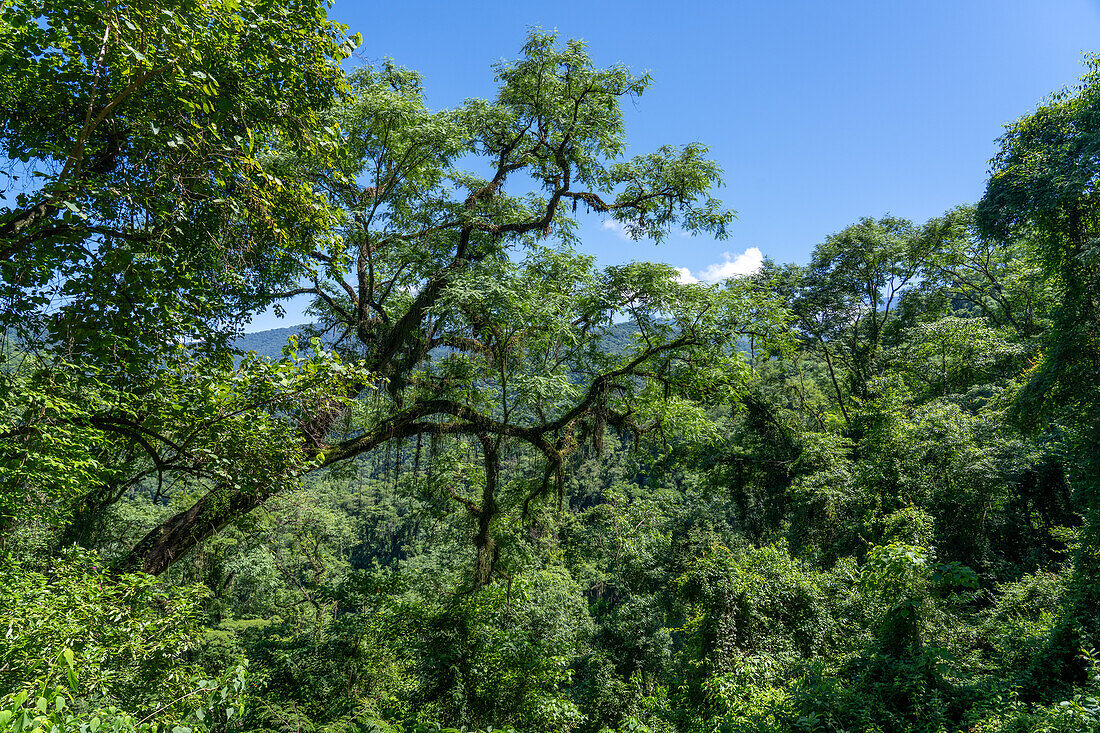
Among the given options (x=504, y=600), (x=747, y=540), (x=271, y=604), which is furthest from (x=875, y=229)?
(x=271, y=604)

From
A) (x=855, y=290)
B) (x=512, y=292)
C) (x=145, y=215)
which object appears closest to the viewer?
(x=145, y=215)

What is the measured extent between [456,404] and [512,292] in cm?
202

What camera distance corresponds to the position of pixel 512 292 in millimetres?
6145

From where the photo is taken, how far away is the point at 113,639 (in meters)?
4.20

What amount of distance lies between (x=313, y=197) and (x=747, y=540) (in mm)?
22516

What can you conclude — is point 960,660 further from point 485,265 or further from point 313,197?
point 313,197

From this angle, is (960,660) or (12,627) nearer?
(12,627)

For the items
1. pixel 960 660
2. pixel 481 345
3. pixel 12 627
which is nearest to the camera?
pixel 12 627

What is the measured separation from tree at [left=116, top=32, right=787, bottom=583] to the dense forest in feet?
0.21

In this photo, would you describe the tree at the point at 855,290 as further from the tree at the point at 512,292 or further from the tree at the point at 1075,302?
the tree at the point at 512,292

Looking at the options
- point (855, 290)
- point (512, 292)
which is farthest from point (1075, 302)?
point (855, 290)

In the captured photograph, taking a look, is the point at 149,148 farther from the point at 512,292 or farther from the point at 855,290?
the point at 855,290

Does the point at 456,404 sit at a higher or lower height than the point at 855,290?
lower

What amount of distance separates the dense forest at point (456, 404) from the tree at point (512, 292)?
65mm
